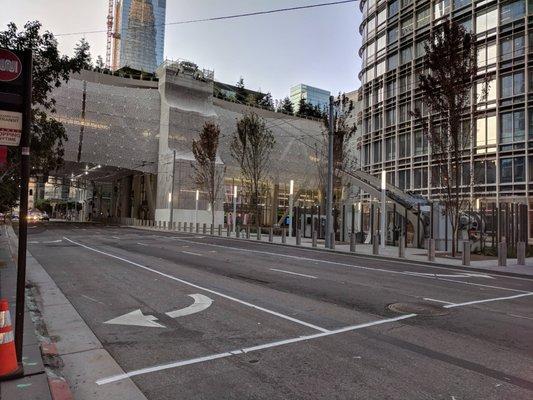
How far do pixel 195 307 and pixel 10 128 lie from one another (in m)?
4.61

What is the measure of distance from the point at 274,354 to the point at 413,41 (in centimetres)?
4627

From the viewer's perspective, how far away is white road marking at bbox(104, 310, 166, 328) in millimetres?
7018

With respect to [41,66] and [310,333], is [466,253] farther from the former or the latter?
[41,66]

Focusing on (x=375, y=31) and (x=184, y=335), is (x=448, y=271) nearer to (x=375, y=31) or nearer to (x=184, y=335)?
(x=184, y=335)

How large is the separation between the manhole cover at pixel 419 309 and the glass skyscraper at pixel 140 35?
154785 mm

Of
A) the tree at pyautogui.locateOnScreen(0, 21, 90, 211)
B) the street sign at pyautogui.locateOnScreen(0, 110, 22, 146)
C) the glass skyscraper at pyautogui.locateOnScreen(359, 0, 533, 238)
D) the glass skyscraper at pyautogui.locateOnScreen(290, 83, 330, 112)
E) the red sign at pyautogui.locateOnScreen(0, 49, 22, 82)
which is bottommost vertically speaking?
the street sign at pyautogui.locateOnScreen(0, 110, 22, 146)

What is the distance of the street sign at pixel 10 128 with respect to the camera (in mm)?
4570

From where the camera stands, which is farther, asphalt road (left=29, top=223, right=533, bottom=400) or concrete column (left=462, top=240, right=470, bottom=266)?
concrete column (left=462, top=240, right=470, bottom=266)

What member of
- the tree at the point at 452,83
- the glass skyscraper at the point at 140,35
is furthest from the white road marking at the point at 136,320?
the glass skyscraper at the point at 140,35

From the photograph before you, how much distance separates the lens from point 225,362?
5.29m

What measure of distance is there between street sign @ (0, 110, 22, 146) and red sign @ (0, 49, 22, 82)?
35 centimetres

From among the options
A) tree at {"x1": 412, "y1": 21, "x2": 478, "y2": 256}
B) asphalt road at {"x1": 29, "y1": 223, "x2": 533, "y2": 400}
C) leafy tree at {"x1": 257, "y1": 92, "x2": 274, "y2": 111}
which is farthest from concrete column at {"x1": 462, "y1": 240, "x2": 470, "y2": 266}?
leafy tree at {"x1": 257, "y1": 92, "x2": 274, "y2": 111}

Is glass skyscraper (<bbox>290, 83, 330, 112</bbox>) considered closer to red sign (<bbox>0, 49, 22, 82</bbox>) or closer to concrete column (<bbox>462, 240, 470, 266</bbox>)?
concrete column (<bbox>462, 240, 470, 266</bbox>)

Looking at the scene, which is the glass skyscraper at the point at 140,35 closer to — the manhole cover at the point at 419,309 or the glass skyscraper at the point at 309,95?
the glass skyscraper at the point at 309,95
